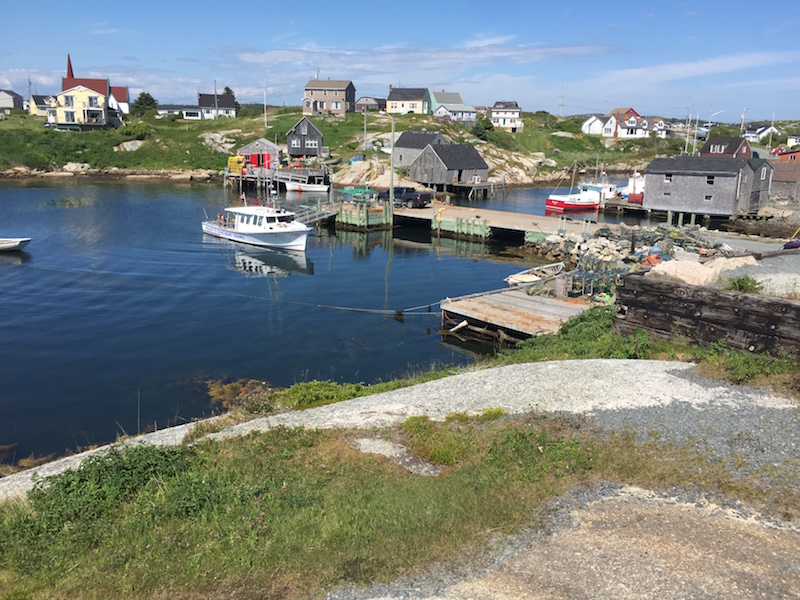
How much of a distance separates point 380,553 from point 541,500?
118 inches

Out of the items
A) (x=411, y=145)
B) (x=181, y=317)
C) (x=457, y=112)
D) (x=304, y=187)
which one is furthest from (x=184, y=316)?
(x=457, y=112)

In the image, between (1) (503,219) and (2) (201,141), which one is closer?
(1) (503,219)

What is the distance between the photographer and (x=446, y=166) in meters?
80.2

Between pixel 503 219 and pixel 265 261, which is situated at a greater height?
pixel 503 219

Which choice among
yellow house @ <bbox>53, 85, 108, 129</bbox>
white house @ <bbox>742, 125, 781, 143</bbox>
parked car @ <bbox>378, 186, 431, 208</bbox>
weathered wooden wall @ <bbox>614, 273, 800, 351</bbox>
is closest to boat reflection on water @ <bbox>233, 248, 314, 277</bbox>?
parked car @ <bbox>378, 186, 431, 208</bbox>

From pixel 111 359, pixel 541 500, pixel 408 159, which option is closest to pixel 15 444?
pixel 111 359

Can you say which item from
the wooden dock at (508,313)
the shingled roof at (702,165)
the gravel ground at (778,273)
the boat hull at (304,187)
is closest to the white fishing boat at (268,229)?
the wooden dock at (508,313)

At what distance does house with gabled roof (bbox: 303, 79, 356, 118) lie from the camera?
130500mm

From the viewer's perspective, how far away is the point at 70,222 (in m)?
56.8

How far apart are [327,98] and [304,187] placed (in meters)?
57.7

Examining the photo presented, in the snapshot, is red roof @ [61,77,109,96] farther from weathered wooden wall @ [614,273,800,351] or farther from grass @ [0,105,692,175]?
weathered wooden wall @ [614,273,800,351]

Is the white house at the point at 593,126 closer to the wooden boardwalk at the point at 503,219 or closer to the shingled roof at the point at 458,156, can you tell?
the shingled roof at the point at 458,156

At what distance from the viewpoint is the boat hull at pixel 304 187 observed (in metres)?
80.3

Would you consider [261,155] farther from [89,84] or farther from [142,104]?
[142,104]
